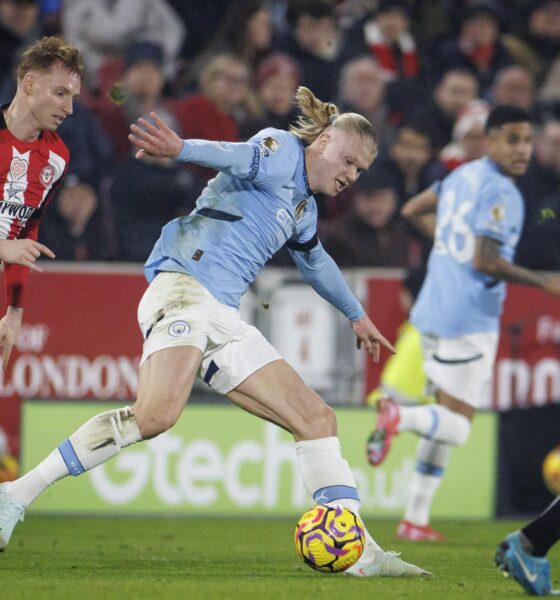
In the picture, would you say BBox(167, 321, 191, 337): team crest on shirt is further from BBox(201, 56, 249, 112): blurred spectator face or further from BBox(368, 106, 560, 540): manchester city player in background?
BBox(201, 56, 249, 112): blurred spectator face

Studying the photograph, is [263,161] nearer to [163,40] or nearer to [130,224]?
[130,224]

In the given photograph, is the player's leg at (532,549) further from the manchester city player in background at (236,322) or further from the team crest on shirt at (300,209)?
the team crest on shirt at (300,209)

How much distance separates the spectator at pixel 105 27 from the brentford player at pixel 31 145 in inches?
217

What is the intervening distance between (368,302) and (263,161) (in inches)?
183

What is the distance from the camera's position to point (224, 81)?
453 inches

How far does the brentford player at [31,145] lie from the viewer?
621 centimetres

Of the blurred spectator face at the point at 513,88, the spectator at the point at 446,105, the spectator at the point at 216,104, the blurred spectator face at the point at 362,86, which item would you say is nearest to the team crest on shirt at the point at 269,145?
the spectator at the point at 216,104

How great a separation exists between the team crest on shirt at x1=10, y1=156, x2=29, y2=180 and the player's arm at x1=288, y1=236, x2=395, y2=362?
4.28ft

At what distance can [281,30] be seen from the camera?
13.1 meters

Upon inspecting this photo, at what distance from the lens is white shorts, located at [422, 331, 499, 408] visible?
841 cm

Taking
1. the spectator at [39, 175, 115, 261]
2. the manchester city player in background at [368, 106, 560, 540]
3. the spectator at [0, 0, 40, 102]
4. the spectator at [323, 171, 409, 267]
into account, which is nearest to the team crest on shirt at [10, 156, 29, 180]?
the manchester city player in background at [368, 106, 560, 540]

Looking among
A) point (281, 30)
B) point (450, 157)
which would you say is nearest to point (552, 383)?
point (450, 157)

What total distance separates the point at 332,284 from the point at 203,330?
86 centimetres

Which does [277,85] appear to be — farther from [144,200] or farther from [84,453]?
[84,453]
